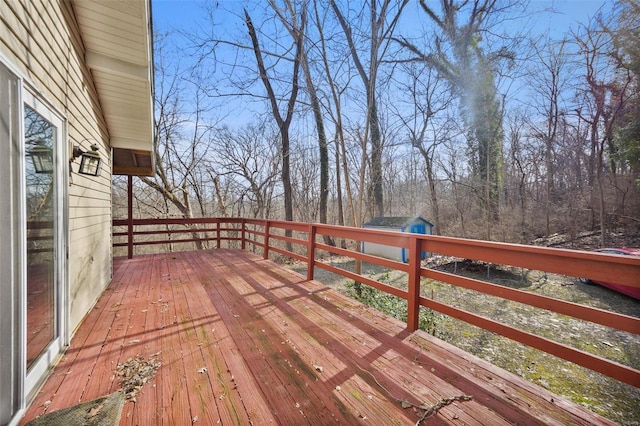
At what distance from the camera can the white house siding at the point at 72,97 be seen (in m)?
1.56

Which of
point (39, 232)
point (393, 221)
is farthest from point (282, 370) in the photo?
point (393, 221)

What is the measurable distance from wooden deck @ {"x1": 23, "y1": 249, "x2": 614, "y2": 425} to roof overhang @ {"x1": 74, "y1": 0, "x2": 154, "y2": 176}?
2.73 m

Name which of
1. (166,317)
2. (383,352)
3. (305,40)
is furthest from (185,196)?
(383,352)

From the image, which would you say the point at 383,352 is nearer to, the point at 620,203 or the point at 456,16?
the point at 456,16

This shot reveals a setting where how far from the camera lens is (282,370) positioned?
1.84 m

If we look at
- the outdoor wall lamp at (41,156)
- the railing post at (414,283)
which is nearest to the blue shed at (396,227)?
the railing post at (414,283)

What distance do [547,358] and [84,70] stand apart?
25.1 feet

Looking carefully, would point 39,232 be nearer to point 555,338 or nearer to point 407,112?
point 555,338

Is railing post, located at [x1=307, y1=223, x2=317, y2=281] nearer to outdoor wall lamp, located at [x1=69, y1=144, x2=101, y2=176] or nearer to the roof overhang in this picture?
outdoor wall lamp, located at [x1=69, y1=144, x2=101, y2=176]

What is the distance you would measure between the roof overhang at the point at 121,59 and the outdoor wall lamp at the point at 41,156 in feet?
5.22

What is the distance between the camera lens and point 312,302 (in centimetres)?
314

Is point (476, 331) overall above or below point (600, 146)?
below

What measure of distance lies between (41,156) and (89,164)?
114cm

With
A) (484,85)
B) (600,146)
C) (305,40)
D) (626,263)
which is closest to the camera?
(626,263)
